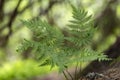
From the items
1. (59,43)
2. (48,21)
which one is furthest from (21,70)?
(59,43)

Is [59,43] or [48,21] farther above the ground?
[48,21]

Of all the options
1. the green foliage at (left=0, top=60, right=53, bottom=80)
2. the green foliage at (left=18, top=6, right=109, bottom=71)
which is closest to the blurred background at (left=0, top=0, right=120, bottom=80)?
the green foliage at (left=0, top=60, right=53, bottom=80)

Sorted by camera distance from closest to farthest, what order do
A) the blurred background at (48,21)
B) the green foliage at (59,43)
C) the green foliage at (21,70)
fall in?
the green foliage at (59,43), the blurred background at (48,21), the green foliage at (21,70)

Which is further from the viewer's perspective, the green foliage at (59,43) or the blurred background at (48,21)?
the blurred background at (48,21)

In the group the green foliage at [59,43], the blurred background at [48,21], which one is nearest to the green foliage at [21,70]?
the blurred background at [48,21]

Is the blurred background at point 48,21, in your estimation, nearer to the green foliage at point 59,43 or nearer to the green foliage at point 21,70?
the green foliage at point 21,70

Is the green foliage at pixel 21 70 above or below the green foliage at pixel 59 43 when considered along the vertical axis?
below

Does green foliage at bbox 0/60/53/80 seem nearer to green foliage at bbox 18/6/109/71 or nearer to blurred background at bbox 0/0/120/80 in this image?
blurred background at bbox 0/0/120/80

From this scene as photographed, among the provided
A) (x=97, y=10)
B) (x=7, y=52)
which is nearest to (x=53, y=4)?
(x=97, y=10)

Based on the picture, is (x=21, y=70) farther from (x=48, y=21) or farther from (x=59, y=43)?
(x=59, y=43)
